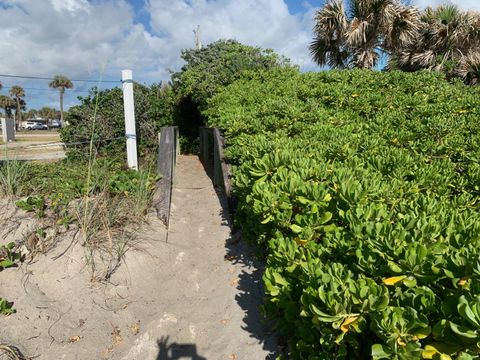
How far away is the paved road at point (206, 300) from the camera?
307cm

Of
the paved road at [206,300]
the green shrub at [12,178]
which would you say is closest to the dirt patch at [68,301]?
the paved road at [206,300]

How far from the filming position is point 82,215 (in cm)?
439

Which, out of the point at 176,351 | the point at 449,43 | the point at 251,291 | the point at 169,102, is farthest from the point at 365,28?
the point at 176,351

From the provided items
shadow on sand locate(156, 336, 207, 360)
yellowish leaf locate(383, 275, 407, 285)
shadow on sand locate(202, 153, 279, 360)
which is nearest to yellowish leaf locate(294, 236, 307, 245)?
yellowish leaf locate(383, 275, 407, 285)

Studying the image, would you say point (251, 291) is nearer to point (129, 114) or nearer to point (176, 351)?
point (176, 351)

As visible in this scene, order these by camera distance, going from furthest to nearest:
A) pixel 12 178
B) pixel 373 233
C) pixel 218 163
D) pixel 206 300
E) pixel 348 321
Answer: pixel 218 163
pixel 12 178
pixel 206 300
pixel 373 233
pixel 348 321

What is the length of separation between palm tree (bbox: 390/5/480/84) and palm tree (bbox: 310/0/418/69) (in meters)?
0.49

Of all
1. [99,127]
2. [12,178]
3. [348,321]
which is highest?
[99,127]

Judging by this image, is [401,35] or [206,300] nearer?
[206,300]

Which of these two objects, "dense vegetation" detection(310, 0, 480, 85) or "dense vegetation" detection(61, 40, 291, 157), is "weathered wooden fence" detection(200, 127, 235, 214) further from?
"dense vegetation" detection(310, 0, 480, 85)

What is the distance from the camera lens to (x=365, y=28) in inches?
513

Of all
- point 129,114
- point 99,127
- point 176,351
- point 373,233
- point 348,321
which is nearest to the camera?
point 348,321

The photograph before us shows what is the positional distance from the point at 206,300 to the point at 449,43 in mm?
13086

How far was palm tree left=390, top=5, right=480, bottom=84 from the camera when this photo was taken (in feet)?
38.9
